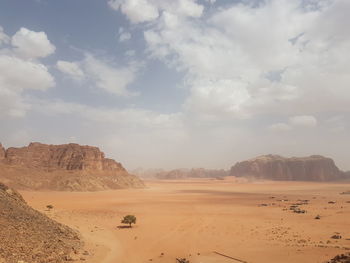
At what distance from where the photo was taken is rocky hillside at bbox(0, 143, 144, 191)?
8625 cm

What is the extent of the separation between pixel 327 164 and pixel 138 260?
18571 cm

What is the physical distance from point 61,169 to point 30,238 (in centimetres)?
9090

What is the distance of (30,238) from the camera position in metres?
16.6

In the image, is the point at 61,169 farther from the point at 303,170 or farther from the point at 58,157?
the point at 303,170

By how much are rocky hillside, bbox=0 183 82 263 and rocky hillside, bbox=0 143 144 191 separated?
68.1 meters

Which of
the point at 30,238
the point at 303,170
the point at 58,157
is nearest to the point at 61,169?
the point at 58,157

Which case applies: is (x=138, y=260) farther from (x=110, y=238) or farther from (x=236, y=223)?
(x=236, y=223)

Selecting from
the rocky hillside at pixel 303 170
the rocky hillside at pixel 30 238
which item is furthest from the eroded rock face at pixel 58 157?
the rocky hillside at pixel 303 170

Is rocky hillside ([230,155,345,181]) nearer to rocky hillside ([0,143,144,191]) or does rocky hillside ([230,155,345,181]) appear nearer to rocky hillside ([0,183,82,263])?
rocky hillside ([0,143,144,191])

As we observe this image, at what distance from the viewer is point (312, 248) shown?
18.6 m

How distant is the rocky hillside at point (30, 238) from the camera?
48.1ft

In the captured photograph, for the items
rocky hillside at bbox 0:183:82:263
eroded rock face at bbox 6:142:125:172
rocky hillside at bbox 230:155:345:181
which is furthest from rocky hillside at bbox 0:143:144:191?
rocky hillside at bbox 230:155:345:181

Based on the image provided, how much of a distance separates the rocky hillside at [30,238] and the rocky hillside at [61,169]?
68057 mm

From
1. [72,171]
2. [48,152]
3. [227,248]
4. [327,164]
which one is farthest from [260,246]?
[327,164]
